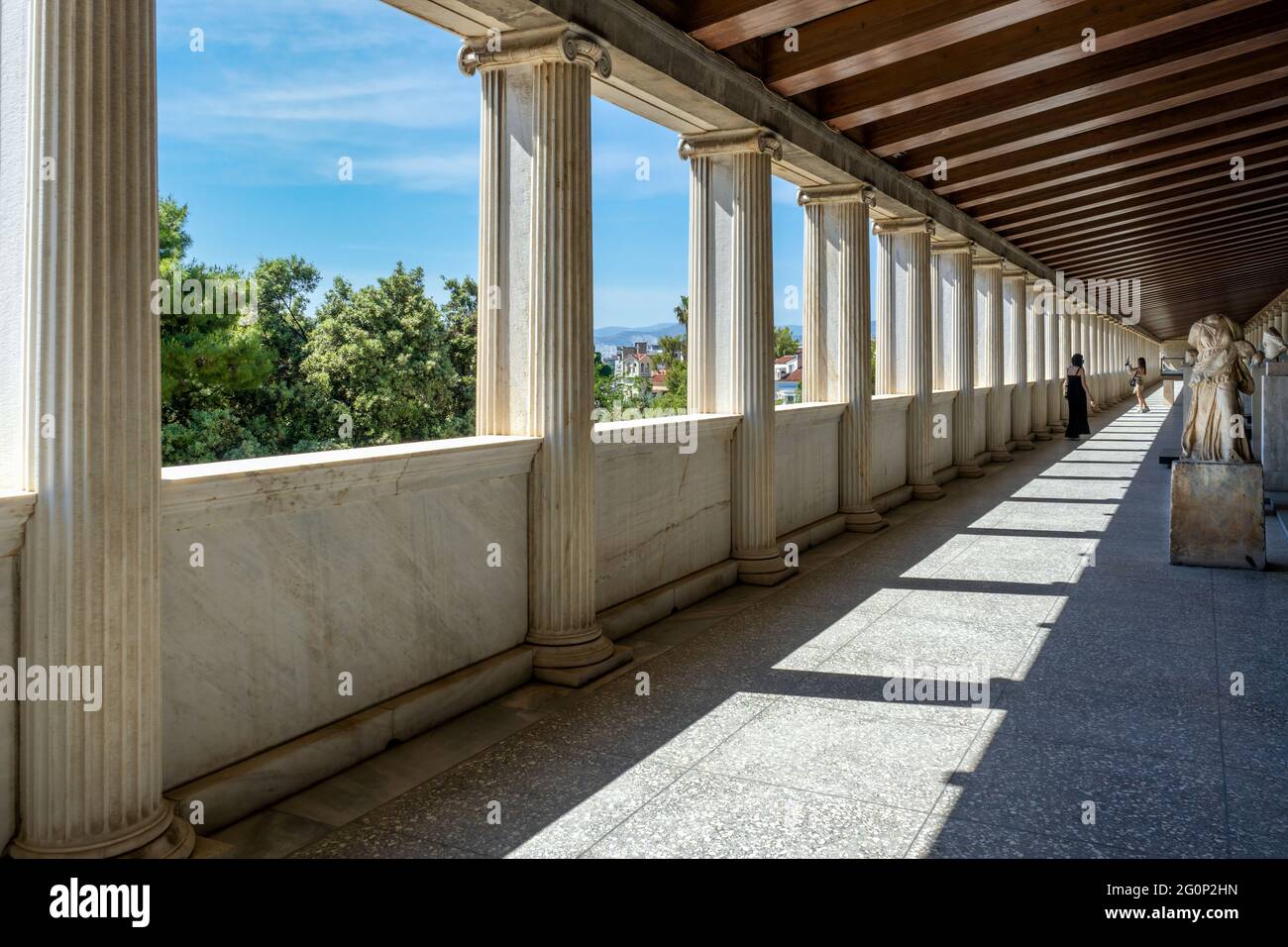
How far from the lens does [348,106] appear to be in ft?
341

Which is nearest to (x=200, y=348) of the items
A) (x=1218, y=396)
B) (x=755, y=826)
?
(x=1218, y=396)

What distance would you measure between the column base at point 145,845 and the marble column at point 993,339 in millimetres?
16791

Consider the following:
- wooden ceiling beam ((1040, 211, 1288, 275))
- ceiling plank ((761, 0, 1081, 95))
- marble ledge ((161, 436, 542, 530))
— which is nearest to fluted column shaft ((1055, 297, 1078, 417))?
wooden ceiling beam ((1040, 211, 1288, 275))

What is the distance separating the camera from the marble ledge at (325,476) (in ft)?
12.8

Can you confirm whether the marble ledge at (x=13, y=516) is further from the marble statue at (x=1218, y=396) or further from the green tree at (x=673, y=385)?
the green tree at (x=673, y=385)

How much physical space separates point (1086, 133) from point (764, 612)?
802 centimetres

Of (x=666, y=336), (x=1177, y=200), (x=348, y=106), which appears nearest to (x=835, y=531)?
(x=1177, y=200)

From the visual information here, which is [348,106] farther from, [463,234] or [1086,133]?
[1086,133]

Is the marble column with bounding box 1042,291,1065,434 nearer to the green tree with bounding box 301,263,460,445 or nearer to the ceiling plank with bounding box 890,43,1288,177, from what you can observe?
the ceiling plank with bounding box 890,43,1288,177

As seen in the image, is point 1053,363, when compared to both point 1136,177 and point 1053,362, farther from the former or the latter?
point 1136,177

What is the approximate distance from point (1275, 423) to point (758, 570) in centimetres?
860

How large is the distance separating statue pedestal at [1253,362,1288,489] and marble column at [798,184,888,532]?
562cm

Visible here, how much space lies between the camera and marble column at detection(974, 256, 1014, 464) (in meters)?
18.3

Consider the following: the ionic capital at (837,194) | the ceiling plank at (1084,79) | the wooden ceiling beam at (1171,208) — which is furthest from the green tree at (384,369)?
the ceiling plank at (1084,79)
